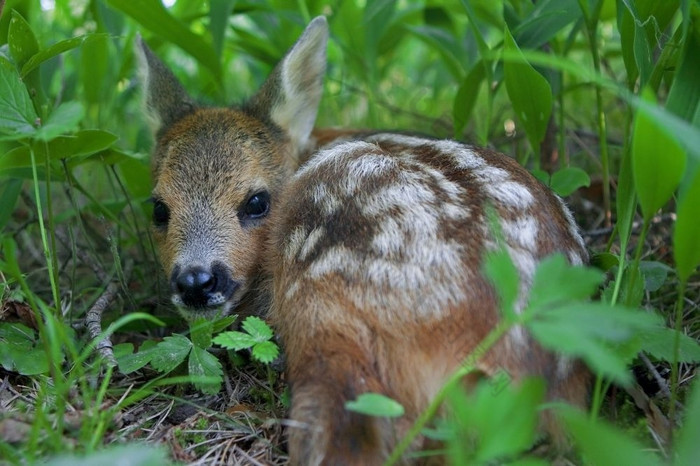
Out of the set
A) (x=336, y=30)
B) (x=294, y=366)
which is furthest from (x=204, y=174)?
(x=336, y=30)

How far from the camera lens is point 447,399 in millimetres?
2451

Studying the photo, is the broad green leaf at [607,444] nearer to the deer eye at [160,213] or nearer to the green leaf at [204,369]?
the green leaf at [204,369]

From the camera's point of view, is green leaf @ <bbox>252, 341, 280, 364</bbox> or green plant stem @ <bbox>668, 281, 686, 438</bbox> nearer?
green plant stem @ <bbox>668, 281, 686, 438</bbox>

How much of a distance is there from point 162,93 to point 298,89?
87 cm

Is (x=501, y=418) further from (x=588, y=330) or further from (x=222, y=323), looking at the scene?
(x=222, y=323)

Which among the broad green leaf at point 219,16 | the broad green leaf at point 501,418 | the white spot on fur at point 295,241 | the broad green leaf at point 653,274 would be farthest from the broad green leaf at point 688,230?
the broad green leaf at point 219,16

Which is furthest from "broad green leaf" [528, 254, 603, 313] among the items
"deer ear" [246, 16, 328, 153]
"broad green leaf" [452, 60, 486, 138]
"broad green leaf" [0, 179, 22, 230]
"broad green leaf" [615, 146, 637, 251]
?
"broad green leaf" [0, 179, 22, 230]

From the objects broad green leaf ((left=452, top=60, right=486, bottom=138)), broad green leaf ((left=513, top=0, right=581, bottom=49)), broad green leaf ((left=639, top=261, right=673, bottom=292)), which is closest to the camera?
broad green leaf ((left=639, top=261, right=673, bottom=292))

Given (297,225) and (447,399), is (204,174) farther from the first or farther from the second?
(447,399)

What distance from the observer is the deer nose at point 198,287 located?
346 centimetres

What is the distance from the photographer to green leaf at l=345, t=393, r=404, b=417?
7.43 feet

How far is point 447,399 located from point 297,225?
1.12m

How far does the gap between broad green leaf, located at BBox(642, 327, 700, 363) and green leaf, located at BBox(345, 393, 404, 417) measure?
982mm

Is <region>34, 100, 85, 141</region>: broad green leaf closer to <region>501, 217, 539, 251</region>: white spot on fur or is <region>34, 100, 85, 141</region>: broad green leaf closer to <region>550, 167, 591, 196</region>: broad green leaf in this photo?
<region>501, 217, 539, 251</region>: white spot on fur
